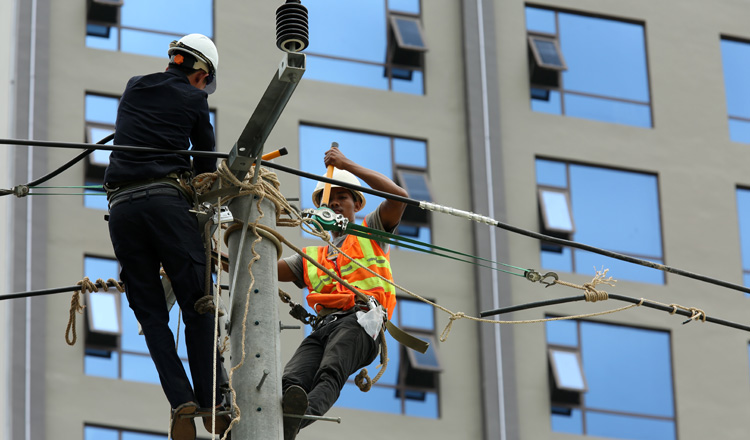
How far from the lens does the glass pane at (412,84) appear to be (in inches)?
1101

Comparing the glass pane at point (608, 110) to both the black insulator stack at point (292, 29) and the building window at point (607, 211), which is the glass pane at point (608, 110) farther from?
the black insulator stack at point (292, 29)

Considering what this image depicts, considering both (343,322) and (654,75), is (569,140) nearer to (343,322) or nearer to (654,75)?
(654,75)

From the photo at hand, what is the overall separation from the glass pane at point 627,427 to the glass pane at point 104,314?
8.67 meters

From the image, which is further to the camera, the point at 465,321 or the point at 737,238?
the point at 737,238

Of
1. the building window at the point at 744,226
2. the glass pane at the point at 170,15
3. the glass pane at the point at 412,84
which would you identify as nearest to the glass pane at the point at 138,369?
the glass pane at the point at 170,15

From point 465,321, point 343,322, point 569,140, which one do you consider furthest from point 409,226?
point 343,322

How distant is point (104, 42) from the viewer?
85.5 feet

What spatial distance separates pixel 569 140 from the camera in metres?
28.5

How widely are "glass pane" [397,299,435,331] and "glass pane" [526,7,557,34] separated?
636cm

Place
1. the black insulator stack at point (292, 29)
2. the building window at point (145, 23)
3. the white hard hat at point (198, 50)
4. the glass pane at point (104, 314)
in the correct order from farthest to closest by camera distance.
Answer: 1. the building window at point (145, 23)
2. the glass pane at point (104, 314)
3. the white hard hat at point (198, 50)
4. the black insulator stack at point (292, 29)

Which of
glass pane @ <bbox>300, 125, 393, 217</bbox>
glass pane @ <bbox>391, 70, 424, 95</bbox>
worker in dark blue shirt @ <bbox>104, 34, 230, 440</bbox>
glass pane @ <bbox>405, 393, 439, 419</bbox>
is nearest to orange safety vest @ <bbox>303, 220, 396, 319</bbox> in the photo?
worker in dark blue shirt @ <bbox>104, 34, 230, 440</bbox>

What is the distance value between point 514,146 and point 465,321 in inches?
148

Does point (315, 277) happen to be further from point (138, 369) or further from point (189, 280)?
point (138, 369)

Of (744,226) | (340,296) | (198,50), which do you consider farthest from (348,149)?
(198,50)
